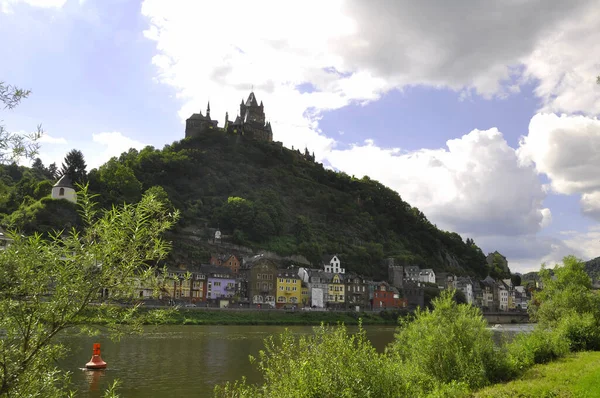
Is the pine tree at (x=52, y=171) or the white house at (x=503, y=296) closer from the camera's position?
the pine tree at (x=52, y=171)

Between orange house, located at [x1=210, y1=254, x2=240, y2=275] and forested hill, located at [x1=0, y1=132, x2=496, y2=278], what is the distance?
237cm

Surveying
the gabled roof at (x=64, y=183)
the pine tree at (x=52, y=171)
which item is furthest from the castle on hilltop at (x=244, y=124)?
the gabled roof at (x=64, y=183)

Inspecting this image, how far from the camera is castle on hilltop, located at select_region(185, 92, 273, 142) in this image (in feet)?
529

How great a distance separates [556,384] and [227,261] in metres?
85.4

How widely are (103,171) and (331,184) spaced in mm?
86466

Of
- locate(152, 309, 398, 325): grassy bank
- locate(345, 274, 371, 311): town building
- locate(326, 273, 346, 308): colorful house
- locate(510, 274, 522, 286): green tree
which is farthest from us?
locate(510, 274, 522, 286): green tree

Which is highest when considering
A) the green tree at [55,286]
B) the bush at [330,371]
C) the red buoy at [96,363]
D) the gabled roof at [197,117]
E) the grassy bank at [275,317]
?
the gabled roof at [197,117]

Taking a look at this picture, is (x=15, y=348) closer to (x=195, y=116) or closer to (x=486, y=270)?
(x=195, y=116)

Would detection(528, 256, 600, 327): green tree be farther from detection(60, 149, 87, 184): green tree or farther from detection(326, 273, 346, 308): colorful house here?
detection(60, 149, 87, 184): green tree

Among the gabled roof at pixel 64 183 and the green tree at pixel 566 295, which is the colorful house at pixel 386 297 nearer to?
the green tree at pixel 566 295

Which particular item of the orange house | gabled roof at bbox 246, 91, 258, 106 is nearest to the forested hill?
the orange house

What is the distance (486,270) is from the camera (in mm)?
170125

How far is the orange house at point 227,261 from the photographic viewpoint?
3828 inches

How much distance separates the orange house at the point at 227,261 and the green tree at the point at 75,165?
31.8 meters
